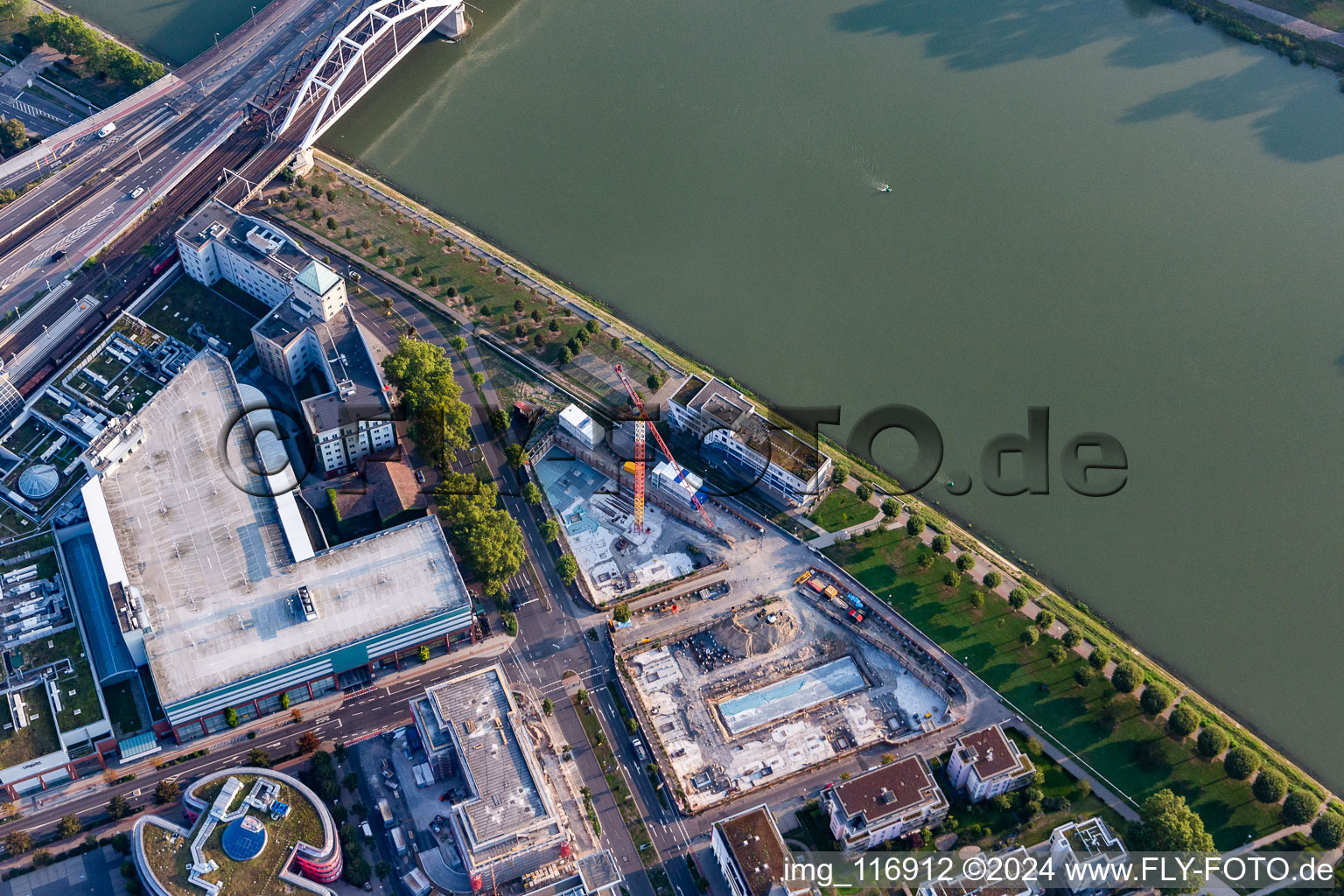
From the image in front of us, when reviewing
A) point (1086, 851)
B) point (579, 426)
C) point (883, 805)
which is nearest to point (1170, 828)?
point (1086, 851)

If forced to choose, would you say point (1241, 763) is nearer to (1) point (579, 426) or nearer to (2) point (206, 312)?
(1) point (579, 426)

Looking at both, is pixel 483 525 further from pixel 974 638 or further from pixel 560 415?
pixel 974 638

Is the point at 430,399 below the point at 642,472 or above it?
above

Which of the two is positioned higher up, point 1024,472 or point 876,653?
point 1024,472

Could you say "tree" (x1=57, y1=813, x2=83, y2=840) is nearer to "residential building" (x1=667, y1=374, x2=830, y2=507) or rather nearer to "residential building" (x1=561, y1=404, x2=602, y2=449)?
"residential building" (x1=561, y1=404, x2=602, y2=449)

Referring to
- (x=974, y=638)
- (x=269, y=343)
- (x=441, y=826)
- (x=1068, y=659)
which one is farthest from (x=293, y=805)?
(x=1068, y=659)

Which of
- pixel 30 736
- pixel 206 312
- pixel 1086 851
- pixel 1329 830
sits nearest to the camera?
pixel 1086 851
